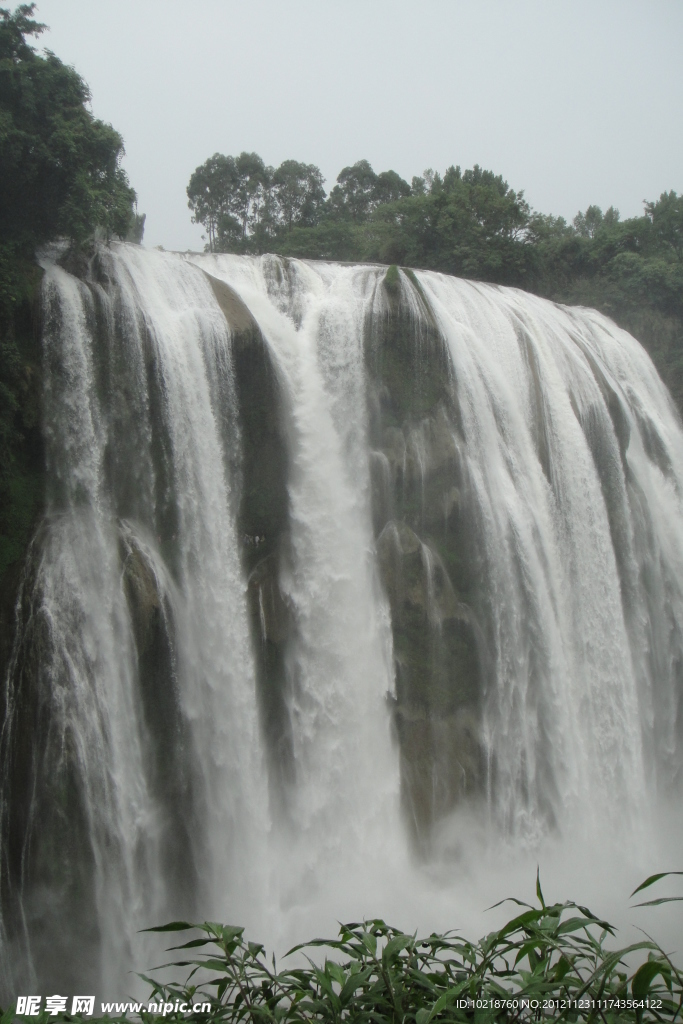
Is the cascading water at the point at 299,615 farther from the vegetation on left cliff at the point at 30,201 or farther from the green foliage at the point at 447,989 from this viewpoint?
the green foliage at the point at 447,989

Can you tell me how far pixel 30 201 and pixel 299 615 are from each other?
280 inches

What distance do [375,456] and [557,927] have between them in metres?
10.7

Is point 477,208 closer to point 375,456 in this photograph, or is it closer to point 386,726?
point 375,456

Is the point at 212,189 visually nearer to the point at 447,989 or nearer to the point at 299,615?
the point at 299,615

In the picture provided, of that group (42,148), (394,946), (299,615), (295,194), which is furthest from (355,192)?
(394,946)

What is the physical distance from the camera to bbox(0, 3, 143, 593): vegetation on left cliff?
9883mm

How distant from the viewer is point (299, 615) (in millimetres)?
11914

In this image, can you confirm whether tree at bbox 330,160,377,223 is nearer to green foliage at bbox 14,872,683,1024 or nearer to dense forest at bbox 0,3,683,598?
dense forest at bbox 0,3,683,598

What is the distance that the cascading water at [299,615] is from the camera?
9438 mm

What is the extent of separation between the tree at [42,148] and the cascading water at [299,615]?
0.72 m

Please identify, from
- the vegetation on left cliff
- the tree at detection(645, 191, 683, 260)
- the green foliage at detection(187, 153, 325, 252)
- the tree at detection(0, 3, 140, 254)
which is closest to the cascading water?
the vegetation on left cliff

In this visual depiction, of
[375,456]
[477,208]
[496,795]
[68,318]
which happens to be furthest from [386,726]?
[477,208]

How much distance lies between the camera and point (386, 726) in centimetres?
1204

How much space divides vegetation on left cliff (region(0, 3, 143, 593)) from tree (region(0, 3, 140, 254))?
0.05ft
